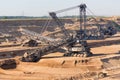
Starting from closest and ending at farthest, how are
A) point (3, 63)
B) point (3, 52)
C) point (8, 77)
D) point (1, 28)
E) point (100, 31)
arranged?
point (8, 77), point (3, 63), point (3, 52), point (100, 31), point (1, 28)

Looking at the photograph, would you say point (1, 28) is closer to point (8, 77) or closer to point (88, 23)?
point (88, 23)

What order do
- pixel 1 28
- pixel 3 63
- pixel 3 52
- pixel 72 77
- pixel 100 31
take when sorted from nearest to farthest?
pixel 72 77, pixel 3 63, pixel 3 52, pixel 100 31, pixel 1 28

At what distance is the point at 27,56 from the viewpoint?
5138 cm

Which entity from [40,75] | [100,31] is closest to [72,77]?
[40,75]

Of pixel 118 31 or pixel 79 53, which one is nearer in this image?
pixel 79 53

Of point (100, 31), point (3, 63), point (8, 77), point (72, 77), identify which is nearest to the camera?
point (72, 77)

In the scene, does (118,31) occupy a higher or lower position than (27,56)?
lower

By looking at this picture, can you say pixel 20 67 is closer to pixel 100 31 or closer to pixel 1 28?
pixel 100 31

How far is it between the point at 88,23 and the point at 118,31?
44.0ft

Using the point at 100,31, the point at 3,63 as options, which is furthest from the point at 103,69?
the point at 100,31

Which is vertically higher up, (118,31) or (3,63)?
(3,63)

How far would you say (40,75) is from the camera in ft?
145

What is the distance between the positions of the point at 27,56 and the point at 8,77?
26.5 feet

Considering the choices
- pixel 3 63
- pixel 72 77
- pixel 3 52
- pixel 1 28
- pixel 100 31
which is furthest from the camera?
pixel 1 28
